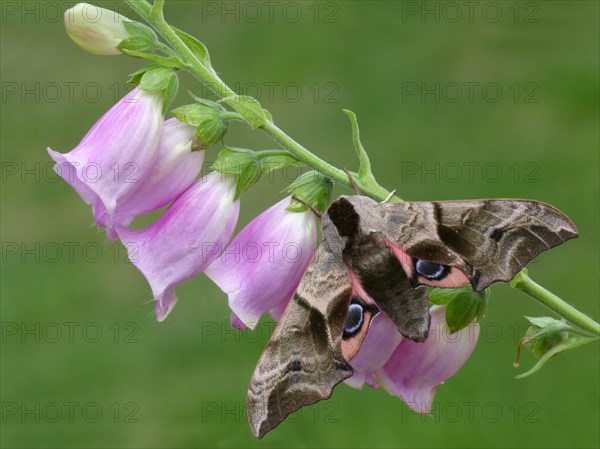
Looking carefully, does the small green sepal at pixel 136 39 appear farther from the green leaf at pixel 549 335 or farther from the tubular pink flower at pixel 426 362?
the green leaf at pixel 549 335

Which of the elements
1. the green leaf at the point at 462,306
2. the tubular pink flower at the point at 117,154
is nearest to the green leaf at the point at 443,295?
the green leaf at the point at 462,306

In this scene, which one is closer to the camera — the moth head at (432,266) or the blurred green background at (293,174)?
the moth head at (432,266)

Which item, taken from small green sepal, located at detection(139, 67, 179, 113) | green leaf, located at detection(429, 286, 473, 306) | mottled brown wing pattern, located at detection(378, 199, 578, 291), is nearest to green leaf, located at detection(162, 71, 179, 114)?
small green sepal, located at detection(139, 67, 179, 113)

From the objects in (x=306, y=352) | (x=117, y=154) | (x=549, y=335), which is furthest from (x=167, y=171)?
(x=549, y=335)

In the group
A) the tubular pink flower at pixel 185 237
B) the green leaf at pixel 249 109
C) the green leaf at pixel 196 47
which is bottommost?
the tubular pink flower at pixel 185 237

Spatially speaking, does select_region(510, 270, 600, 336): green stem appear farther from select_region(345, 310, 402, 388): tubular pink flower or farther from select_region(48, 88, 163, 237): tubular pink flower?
select_region(48, 88, 163, 237): tubular pink flower

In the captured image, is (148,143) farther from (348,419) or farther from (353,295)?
(348,419)

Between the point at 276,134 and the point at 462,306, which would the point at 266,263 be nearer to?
the point at 276,134
